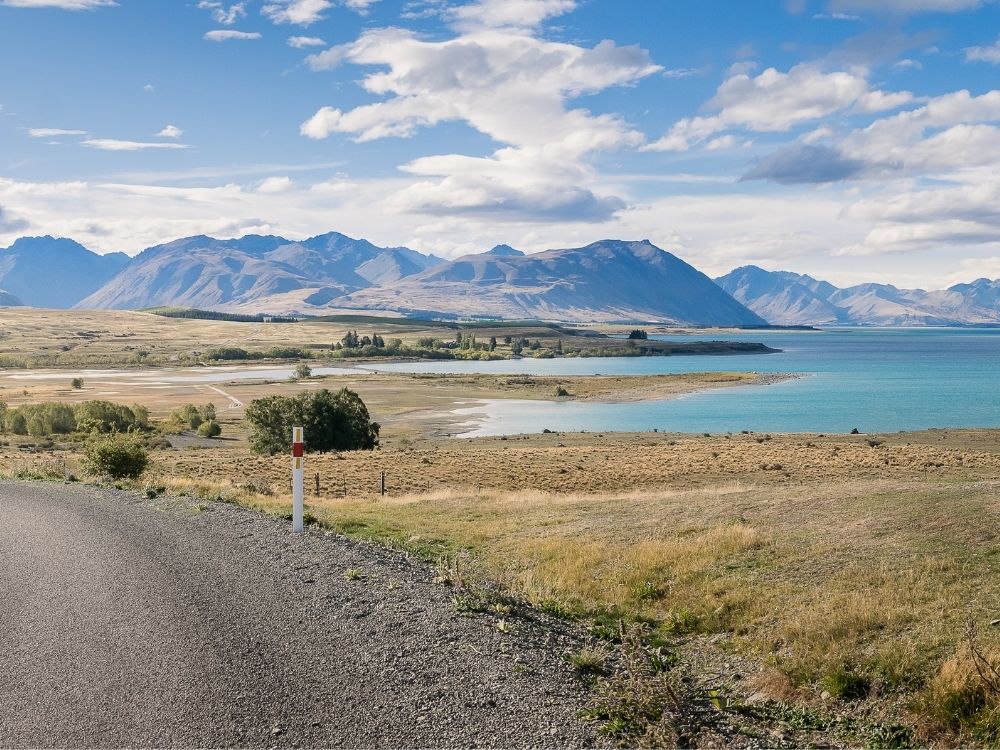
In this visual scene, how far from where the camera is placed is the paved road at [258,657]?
21.9 feet

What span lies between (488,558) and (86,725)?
348 inches

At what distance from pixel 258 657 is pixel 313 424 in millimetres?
56615

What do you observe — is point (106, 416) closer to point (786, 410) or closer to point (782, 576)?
point (786, 410)

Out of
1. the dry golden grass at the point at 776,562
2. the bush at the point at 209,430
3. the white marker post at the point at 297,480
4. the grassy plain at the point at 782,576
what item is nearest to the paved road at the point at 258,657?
the grassy plain at the point at 782,576

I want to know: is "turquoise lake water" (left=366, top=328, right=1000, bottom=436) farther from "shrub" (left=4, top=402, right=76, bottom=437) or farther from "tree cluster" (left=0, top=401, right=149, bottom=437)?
"shrub" (left=4, top=402, right=76, bottom=437)

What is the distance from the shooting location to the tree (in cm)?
6369

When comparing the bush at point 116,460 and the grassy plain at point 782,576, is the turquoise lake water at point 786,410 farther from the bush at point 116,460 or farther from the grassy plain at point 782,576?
the grassy plain at point 782,576

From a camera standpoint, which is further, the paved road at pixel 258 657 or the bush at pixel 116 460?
the bush at pixel 116 460

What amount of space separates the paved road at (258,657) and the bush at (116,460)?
1665 centimetres

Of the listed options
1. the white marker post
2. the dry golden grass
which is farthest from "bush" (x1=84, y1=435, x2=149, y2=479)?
the white marker post

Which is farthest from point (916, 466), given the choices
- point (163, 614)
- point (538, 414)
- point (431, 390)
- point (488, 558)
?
point (431, 390)

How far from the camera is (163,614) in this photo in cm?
952

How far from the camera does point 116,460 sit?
95.7 ft

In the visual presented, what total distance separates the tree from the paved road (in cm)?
5099
